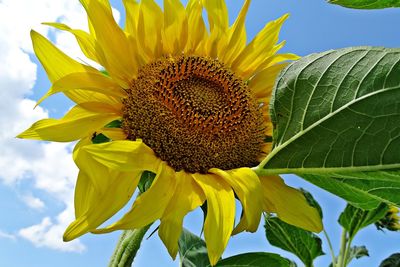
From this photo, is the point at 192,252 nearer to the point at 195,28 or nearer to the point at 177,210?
the point at 177,210

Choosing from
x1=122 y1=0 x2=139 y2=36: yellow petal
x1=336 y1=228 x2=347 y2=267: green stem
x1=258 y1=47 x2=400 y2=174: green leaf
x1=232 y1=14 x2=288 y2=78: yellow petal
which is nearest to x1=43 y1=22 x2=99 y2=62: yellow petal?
x1=122 y1=0 x2=139 y2=36: yellow petal

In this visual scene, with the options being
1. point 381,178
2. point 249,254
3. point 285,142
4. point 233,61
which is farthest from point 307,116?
point 233,61

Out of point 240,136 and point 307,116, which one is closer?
point 307,116

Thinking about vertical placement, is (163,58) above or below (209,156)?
above

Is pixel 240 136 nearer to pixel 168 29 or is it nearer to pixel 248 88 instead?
pixel 248 88

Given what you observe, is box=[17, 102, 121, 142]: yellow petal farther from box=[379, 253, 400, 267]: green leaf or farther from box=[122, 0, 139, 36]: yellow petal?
box=[379, 253, 400, 267]: green leaf

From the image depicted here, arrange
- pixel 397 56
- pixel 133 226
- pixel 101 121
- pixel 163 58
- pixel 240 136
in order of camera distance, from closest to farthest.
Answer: pixel 397 56 → pixel 133 226 → pixel 101 121 → pixel 240 136 → pixel 163 58

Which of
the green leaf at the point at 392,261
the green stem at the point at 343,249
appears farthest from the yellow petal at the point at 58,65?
the green leaf at the point at 392,261
